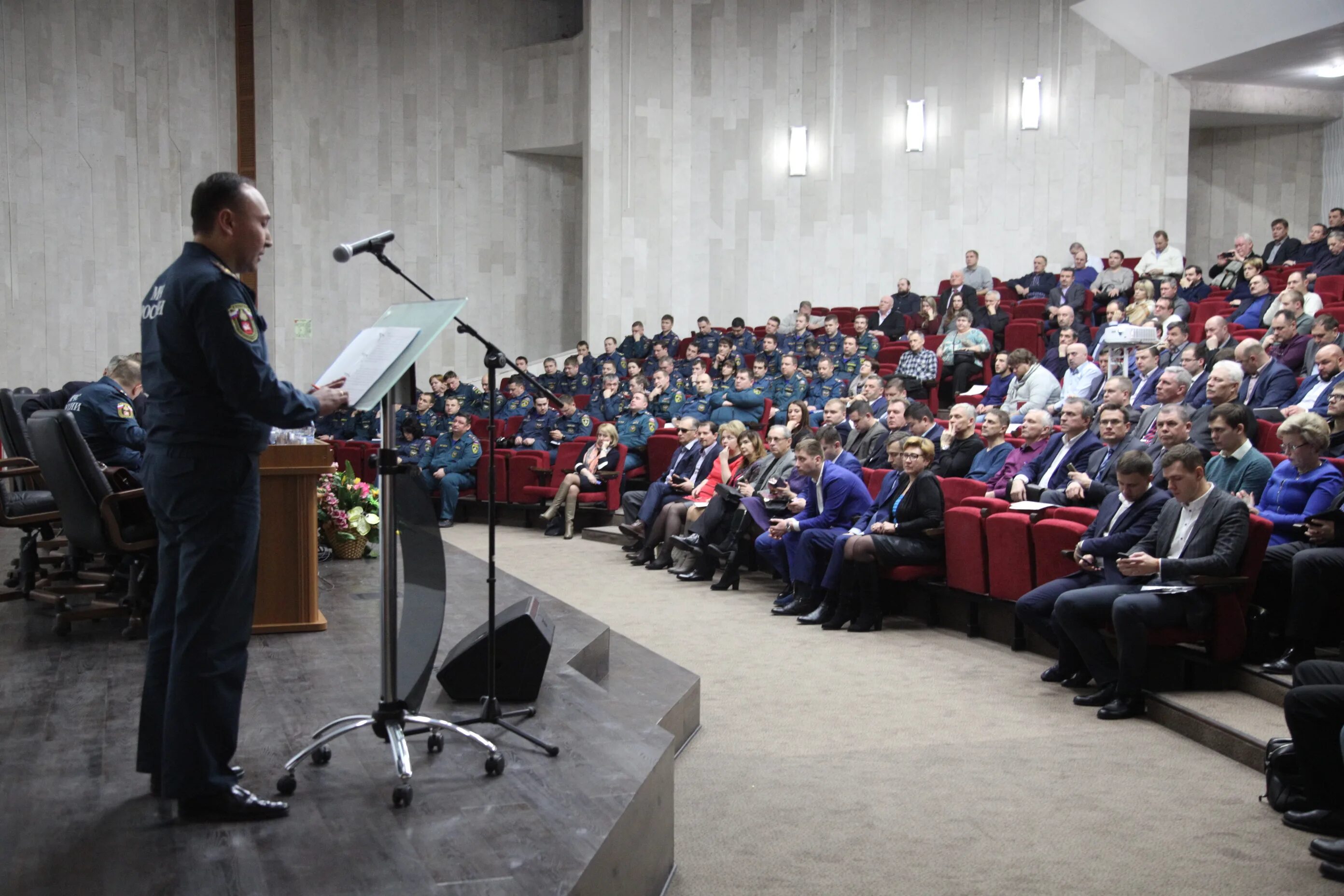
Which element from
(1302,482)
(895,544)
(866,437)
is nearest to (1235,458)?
(1302,482)

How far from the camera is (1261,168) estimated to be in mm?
13250

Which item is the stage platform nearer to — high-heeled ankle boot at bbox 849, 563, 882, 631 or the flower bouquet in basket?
the flower bouquet in basket

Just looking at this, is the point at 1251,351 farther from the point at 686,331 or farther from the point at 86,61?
the point at 86,61

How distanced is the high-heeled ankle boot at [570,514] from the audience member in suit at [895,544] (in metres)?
3.66

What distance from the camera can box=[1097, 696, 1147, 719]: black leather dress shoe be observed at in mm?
3857

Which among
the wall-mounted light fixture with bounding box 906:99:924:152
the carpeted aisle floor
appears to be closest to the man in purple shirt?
the carpeted aisle floor

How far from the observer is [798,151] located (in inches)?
536

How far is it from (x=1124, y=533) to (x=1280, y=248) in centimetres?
780

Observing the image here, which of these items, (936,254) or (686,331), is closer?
(936,254)

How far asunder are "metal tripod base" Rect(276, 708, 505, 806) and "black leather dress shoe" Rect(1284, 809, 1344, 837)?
75.4 inches

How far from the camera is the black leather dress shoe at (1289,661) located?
12.3ft

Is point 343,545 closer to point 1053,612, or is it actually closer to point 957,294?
point 1053,612

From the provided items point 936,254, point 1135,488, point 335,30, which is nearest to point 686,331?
point 936,254

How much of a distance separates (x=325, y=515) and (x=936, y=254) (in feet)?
31.4
